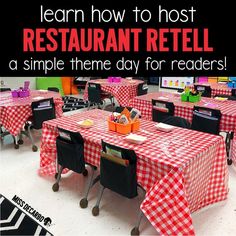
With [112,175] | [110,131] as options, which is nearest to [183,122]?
[110,131]

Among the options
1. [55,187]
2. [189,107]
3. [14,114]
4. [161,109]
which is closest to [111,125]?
[55,187]

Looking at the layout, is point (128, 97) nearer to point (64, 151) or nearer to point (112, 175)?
point (64, 151)

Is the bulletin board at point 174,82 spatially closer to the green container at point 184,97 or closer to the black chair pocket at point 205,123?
the green container at point 184,97

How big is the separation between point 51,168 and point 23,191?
1.46ft

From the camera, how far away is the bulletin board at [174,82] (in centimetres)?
866

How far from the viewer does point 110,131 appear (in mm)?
3170

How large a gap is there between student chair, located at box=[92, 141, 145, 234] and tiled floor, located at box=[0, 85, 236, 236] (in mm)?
285

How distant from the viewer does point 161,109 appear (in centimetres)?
438

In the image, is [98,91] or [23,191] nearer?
[23,191]

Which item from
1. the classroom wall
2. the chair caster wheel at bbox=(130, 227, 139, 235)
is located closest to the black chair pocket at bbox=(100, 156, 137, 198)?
the chair caster wheel at bbox=(130, 227, 139, 235)

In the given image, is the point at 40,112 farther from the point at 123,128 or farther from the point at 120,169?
the point at 120,169

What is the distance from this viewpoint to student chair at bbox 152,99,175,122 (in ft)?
14.2

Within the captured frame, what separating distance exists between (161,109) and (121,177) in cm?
200

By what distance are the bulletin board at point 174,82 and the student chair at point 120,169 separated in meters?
6.41
